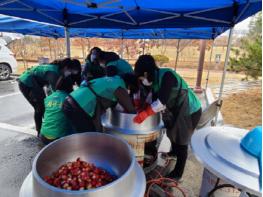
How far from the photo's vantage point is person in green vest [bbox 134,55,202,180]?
2.02m

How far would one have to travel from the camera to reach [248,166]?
0.89 metres

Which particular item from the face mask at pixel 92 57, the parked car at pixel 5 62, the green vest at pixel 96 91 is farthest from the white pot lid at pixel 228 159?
the parked car at pixel 5 62

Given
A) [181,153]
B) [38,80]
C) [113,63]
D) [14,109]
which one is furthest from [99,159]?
[14,109]

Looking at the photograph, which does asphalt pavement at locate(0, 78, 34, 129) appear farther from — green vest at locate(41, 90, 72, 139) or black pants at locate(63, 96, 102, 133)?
black pants at locate(63, 96, 102, 133)

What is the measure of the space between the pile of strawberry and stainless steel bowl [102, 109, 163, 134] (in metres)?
0.66

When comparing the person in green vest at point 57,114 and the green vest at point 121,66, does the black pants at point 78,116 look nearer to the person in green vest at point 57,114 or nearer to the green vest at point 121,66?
the person in green vest at point 57,114

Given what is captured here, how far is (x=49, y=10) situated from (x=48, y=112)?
171 cm

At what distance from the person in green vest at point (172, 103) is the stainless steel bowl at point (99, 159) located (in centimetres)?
53

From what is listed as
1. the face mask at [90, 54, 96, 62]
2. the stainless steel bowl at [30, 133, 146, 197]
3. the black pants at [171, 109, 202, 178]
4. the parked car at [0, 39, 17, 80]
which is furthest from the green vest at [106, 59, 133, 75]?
the parked car at [0, 39, 17, 80]

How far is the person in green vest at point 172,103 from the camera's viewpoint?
202 centimetres

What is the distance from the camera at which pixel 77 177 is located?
4.17ft

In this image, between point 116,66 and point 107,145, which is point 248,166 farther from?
point 116,66

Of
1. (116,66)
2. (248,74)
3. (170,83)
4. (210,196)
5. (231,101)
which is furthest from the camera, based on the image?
(231,101)

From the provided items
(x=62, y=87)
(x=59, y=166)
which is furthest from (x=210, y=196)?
(x=62, y=87)
